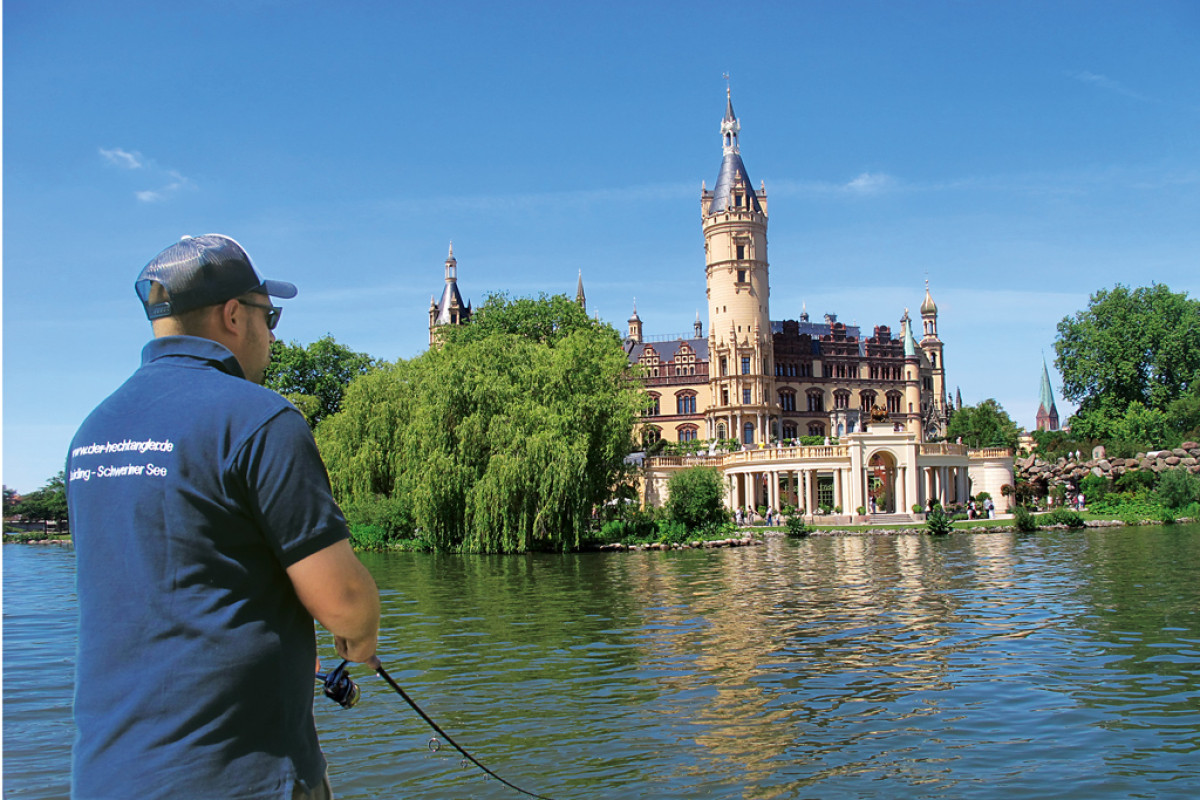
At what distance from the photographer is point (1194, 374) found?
67.6 m

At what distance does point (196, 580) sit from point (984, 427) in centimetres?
9344

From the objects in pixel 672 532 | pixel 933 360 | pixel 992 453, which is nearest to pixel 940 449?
pixel 992 453

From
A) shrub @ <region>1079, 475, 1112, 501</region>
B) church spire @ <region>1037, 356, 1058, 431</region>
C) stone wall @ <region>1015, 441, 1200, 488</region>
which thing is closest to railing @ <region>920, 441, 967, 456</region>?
shrub @ <region>1079, 475, 1112, 501</region>

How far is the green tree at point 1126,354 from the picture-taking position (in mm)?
67625

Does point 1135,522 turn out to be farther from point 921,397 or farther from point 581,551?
point 921,397

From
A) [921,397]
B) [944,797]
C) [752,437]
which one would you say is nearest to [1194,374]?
[921,397]

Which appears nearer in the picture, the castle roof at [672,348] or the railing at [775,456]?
the railing at [775,456]

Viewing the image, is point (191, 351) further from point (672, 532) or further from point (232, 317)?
point (672, 532)

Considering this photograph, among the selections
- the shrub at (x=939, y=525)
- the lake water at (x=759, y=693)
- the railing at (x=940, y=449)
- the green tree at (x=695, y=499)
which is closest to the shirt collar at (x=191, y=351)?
the lake water at (x=759, y=693)

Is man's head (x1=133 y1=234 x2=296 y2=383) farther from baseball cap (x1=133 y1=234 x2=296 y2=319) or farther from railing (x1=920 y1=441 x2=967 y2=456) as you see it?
railing (x1=920 y1=441 x2=967 y2=456)

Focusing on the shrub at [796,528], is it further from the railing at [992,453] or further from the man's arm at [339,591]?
the man's arm at [339,591]

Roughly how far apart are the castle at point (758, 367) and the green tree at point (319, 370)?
19.9m

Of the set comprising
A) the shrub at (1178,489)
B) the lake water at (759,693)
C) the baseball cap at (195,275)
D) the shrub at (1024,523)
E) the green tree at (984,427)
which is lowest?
the lake water at (759,693)

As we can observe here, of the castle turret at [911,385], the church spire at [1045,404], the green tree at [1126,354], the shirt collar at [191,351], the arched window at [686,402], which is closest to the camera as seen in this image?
the shirt collar at [191,351]
